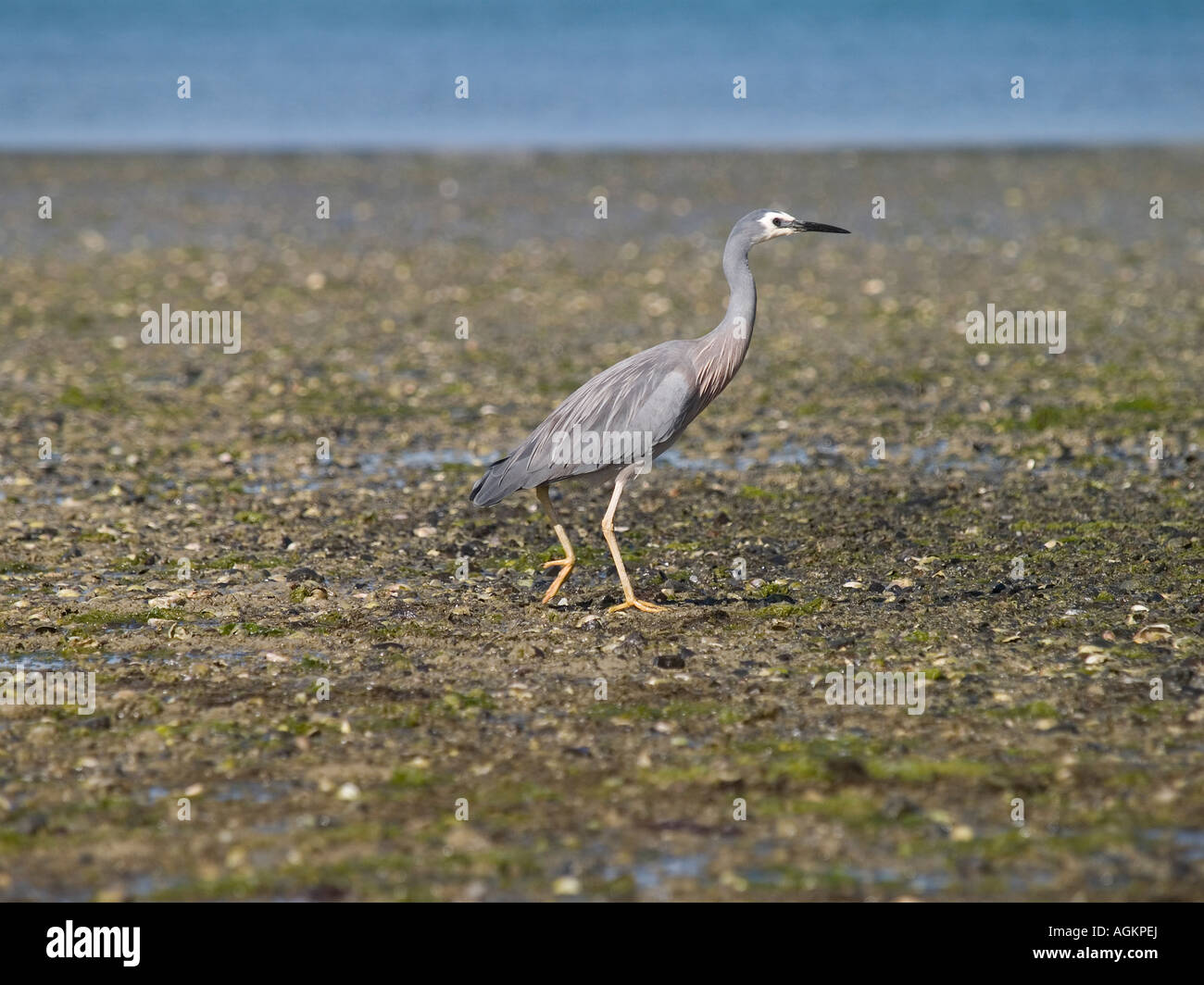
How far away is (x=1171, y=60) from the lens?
2411 inches

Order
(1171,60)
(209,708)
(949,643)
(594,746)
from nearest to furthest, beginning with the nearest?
1. (594,746)
2. (209,708)
3. (949,643)
4. (1171,60)

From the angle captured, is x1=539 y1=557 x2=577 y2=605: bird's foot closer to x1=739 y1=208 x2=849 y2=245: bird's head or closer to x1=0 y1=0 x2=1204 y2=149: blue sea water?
x1=739 y1=208 x2=849 y2=245: bird's head

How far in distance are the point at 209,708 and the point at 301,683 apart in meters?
0.65

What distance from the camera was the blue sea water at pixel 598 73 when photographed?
4341cm

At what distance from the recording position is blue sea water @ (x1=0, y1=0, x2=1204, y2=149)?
43.4 meters

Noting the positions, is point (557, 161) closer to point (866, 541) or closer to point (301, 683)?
point (866, 541)

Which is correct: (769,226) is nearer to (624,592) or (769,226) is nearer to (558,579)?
(624,592)

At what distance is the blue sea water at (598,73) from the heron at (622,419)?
97.2ft

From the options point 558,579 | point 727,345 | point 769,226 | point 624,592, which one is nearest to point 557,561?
point 558,579

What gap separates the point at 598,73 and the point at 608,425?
50373 millimetres

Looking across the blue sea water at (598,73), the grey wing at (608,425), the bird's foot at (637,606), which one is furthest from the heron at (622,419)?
the blue sea water at (598,73)

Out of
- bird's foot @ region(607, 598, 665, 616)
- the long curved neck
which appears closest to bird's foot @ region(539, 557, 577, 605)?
bird's foot @ region(607, 598, 665, 616)

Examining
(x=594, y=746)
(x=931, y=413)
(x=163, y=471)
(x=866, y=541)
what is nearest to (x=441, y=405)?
(x=163, y=471)

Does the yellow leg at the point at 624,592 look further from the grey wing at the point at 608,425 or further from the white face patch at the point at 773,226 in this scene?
the white face patch at the point at 773,226
